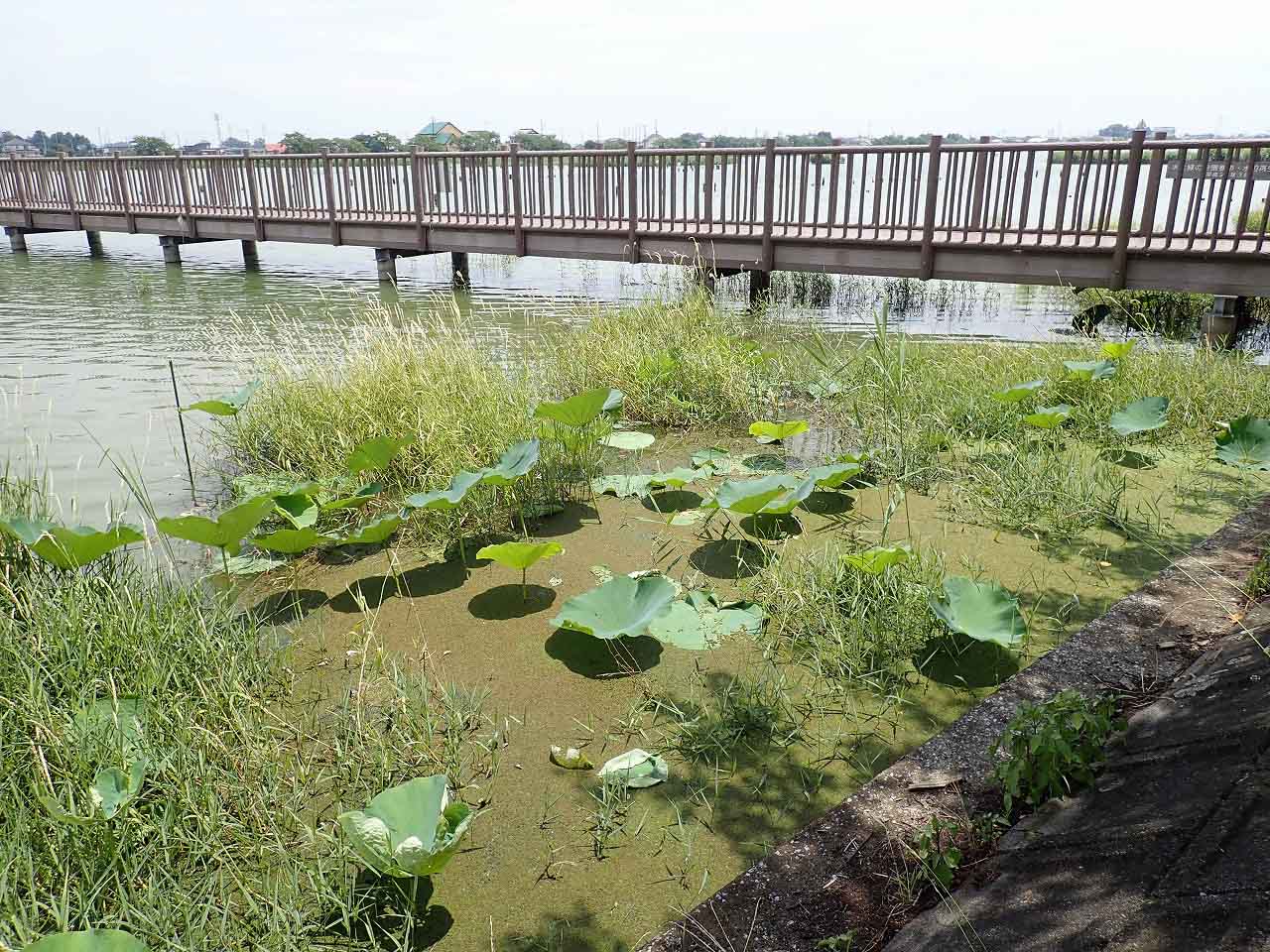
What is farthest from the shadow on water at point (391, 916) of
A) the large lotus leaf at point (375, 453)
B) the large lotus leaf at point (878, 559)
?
the large lotus leaf at point (375, 453)

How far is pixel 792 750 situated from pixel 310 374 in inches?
164

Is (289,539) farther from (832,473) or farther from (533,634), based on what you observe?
(832,473)

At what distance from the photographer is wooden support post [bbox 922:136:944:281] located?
9156 mm

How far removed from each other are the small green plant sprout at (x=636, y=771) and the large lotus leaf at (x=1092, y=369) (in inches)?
162

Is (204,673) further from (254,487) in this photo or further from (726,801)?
(254,487)

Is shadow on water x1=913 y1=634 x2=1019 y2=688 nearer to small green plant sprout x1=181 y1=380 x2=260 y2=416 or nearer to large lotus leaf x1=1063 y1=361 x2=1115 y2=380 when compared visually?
large lotus leaf x1=1063 y1=361 x2=1115 y2=380

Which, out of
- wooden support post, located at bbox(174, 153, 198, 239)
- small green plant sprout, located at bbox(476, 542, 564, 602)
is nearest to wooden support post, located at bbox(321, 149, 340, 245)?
wooden support post, located at bbox(174, 153, 198, 239)

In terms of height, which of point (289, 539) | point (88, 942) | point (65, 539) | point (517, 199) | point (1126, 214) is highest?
point (517, 199)

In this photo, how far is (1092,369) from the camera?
5.31 m

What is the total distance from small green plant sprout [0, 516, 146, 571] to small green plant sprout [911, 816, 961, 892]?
2.59m

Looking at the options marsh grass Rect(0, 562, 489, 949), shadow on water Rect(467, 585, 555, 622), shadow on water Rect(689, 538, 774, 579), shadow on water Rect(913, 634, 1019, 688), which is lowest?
shadow on water Rect(467, 585, 555, 622)

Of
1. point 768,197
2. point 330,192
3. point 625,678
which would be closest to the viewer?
point 625,678

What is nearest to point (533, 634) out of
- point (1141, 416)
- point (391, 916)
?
point (391, 916)

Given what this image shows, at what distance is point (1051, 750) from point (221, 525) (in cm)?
271
